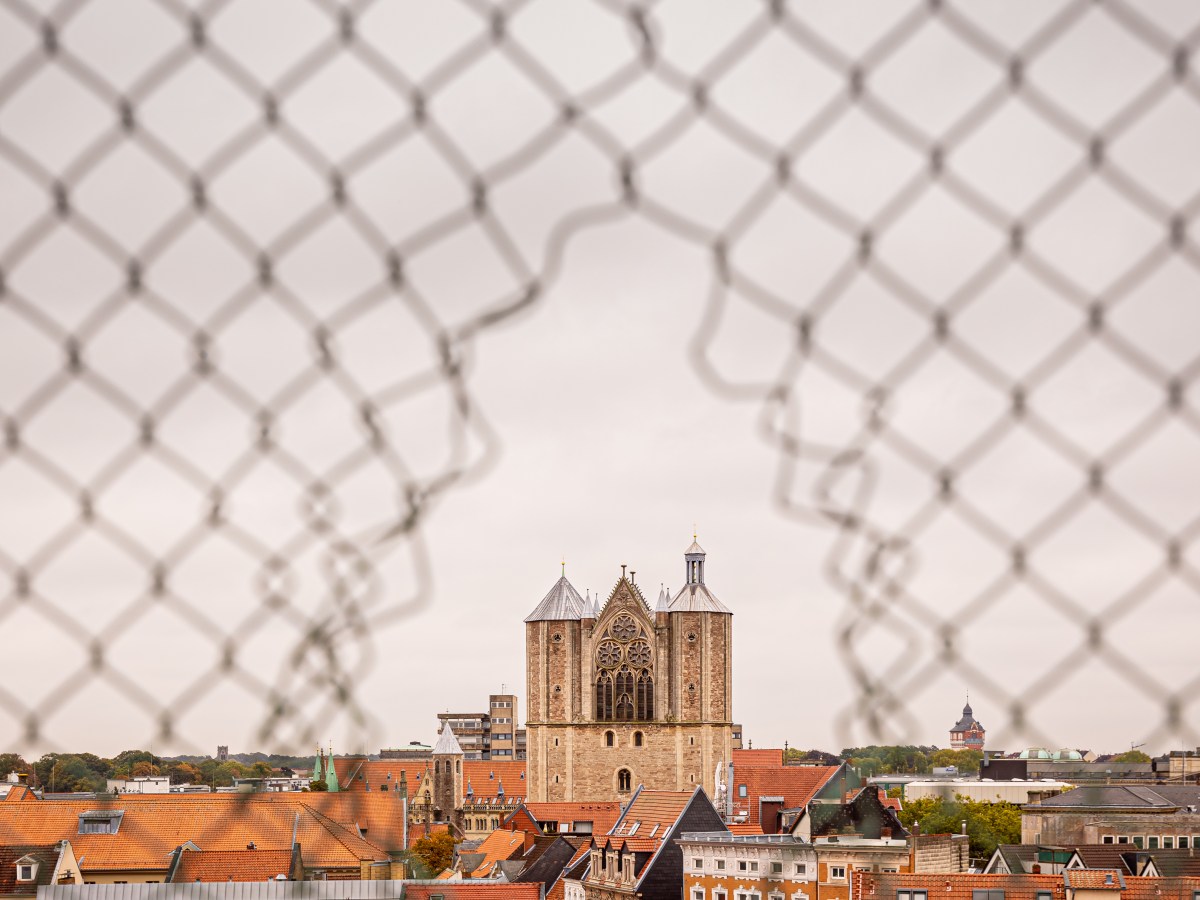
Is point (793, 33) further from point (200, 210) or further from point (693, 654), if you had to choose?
point (693, 654)

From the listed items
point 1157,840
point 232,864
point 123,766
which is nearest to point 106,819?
point 123,766

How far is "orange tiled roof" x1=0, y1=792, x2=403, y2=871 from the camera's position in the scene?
2508mm

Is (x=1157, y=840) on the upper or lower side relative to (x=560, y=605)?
lower

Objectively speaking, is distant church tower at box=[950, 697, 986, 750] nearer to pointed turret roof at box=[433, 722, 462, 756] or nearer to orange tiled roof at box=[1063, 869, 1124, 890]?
orange tiled roof at box=[1063, 869, 1124, 890]

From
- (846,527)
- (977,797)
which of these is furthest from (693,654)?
(846,527)

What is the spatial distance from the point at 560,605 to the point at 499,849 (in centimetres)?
1382

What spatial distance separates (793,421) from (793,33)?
23.9 inches

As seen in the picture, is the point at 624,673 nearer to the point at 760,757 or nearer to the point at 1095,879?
the point at 760,757

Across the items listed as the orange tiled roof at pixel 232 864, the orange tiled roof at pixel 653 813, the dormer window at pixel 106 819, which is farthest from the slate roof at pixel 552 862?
the dormer window at pixel 106 819

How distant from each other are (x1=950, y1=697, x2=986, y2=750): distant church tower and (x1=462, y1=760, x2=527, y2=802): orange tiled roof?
2867 inches

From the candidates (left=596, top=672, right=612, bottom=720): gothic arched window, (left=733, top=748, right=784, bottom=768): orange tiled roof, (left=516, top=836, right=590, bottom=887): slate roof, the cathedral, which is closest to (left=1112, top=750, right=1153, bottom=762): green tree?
(left=516, top=836, right=590, bottom=887): slate roof

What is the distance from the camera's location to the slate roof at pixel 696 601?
169 ft

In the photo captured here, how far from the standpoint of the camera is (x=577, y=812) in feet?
153

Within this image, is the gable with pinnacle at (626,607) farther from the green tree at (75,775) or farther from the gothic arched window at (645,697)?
the green tree at (75,775)
